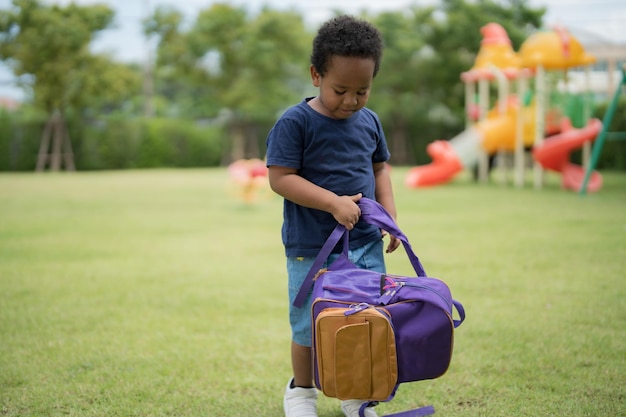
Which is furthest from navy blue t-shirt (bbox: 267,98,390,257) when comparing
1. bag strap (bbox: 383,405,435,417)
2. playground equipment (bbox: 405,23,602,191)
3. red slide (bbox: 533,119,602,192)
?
red slide (bbox: 533,119,602,192)

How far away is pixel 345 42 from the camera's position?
194 cm

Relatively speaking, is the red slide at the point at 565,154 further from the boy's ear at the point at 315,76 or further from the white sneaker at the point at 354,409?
the boy's ear at the point at 315,76

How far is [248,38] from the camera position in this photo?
80.7 ft

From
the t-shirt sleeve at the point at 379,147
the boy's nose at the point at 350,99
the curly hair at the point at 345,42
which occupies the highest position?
the curly hair at the point at 345,42

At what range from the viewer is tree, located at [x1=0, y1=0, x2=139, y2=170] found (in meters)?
20.9

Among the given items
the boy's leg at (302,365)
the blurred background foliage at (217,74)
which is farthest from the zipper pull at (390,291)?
the blurred background foliage at (217,74)

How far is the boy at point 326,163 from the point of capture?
197 cm

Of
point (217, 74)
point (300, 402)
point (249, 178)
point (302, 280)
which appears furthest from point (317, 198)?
point (217, 74)

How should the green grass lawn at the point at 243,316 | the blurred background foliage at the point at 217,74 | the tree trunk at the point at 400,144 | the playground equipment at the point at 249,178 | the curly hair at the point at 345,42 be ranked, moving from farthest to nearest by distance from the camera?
the tree trunk at the point at 400,144 → the blurred background foliage at the point at 217,74 → the playground equipment at the point at 249,178 → the green grass lawn at the point at 243,316 → the curly hair at the point at 345,42

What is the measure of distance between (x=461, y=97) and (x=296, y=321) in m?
21.3

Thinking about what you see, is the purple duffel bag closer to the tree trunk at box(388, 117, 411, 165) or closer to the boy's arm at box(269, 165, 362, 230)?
the boy's arm at box(269, 165, 362, 230)

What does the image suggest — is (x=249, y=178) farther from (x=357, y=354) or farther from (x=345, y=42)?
(x=357, y=354)

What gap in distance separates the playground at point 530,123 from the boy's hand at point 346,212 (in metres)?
8.65

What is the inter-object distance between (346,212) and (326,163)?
0.19 metres
